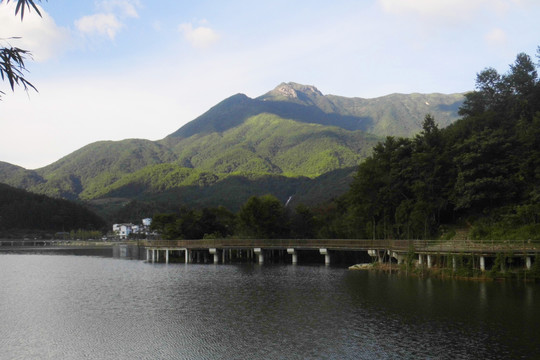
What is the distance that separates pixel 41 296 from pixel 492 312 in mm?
35131

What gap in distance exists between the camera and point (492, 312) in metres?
29.6

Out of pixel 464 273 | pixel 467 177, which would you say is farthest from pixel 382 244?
pixel 464 273

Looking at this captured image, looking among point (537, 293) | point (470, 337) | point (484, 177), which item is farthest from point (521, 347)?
point (484, 177)

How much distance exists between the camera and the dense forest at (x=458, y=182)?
171ft

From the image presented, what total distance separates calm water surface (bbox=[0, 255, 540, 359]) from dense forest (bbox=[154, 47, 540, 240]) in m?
13.1

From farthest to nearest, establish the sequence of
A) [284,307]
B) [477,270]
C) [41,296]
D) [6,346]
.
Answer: [477,270], [41,296], [284,307], [6,346]

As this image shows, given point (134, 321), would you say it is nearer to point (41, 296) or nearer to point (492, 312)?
point (41, 296)

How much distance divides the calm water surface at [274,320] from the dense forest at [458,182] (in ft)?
43.1

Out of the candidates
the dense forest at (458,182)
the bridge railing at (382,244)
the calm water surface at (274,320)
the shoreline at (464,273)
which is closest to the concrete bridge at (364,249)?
the bridge railing at (382,244)

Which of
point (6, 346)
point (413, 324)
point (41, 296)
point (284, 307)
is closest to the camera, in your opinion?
point (6, 346)

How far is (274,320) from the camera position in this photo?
2922 centimetres

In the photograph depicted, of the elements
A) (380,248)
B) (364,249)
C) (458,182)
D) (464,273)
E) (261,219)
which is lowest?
(464,273)

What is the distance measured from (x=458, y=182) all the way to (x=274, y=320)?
113 ft

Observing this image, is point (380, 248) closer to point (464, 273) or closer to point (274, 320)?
point (464, 273)
